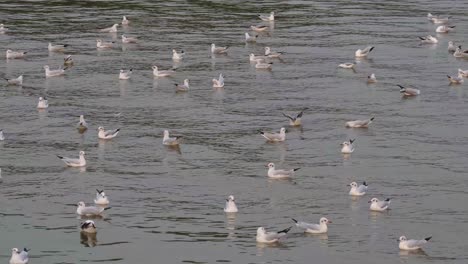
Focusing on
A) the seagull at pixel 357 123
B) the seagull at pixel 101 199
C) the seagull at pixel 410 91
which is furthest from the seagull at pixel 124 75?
the seagull at pixel 101 199

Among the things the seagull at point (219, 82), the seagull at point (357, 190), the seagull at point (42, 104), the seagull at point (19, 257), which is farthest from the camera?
the seagull at point (219, 82)

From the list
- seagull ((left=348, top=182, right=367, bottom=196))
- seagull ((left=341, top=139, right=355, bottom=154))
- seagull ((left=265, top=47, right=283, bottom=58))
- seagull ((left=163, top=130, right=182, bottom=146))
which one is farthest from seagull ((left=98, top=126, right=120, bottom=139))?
seagull ((left=265, top=47, right=283, bottom=58))

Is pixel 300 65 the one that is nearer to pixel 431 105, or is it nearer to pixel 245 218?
pixel 431 105

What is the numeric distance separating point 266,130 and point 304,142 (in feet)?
6.03

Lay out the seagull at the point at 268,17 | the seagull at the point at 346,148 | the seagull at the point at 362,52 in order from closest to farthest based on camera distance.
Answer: the seagull at the point at 346,148 → the seagull at the point at 362,52 → the seagull at the point at 268,17

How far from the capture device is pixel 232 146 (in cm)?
3862

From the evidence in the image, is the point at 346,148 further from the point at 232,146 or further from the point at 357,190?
the point at 357,190

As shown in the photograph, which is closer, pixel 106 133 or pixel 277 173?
pixel 277 173

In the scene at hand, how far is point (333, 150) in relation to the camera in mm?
38031

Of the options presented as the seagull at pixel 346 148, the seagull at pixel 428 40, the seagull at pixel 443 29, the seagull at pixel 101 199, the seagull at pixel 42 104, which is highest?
the seagull at pixel 443 29

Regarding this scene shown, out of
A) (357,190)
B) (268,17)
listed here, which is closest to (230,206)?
(357,190)

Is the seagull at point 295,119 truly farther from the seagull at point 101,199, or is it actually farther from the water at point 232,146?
the seagull at point 101,199

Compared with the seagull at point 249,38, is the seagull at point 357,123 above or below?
below

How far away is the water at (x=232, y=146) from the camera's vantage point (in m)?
29.5
